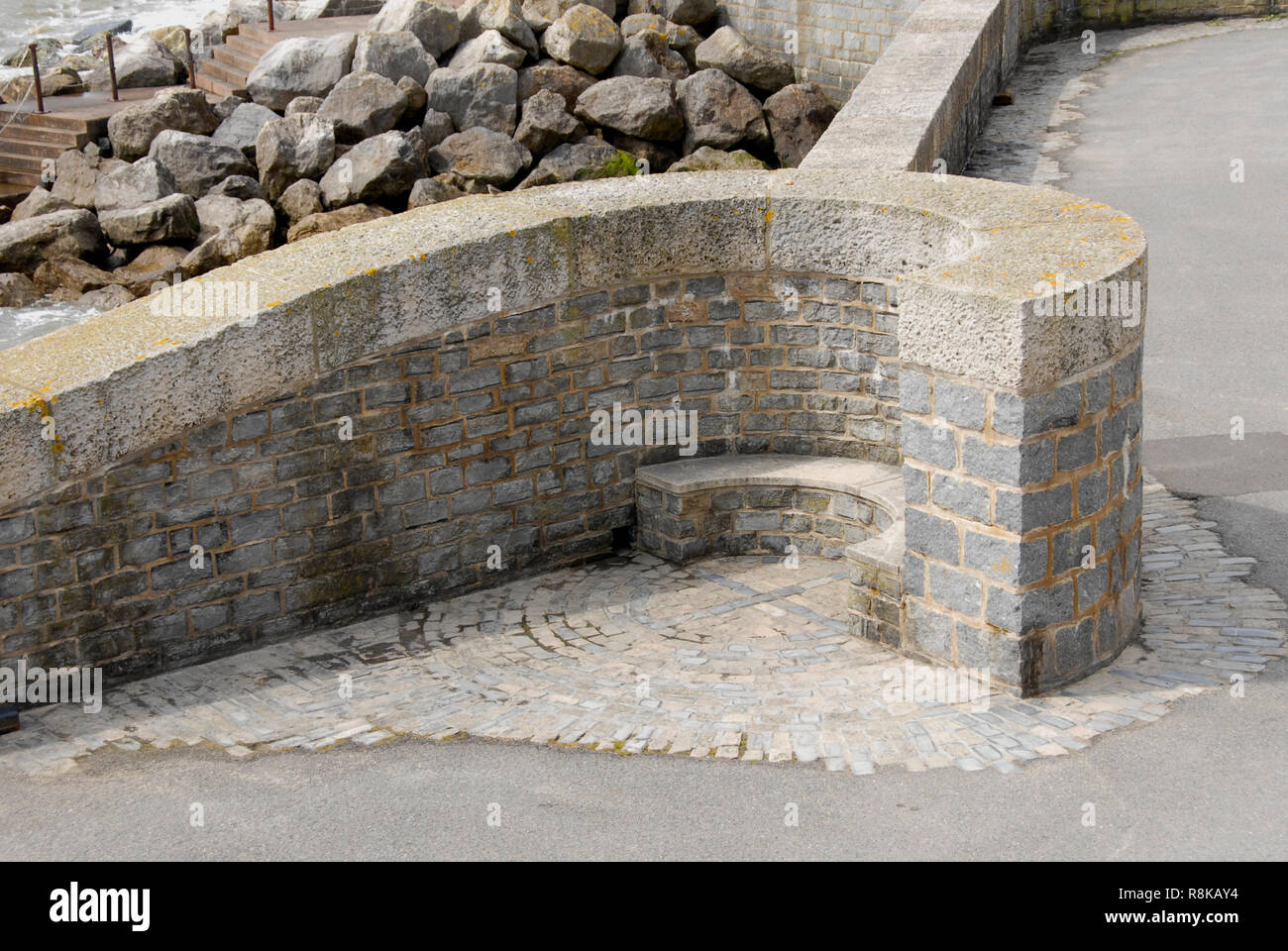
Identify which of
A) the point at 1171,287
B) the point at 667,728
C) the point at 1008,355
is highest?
the point at 1008,355

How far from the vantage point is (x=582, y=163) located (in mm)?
18531

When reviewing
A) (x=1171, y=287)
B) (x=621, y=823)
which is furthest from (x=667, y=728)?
(x=1171, y=287)

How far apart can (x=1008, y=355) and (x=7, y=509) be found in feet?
12.5

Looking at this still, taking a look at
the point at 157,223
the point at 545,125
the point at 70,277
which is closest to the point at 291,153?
the point at 157,223

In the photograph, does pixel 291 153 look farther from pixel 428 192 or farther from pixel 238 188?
pixel 428 192

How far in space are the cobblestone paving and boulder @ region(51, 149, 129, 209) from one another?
14.2 m

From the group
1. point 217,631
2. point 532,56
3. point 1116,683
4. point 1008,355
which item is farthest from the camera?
point 532,56

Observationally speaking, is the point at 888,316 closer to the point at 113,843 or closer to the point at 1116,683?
the point at 1116,683

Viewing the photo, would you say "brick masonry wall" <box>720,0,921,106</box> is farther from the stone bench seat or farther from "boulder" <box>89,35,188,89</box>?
the stone bench seat

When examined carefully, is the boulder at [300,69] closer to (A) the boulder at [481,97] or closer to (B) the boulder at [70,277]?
(A) the boulder at [481,97]

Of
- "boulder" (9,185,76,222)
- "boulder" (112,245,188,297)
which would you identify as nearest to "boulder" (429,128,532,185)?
"boulder" (112,245,188,297)

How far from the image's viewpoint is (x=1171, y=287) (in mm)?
10680

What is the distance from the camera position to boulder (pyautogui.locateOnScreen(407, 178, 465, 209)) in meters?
17.4

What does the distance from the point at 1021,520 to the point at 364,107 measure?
14.8 metres
